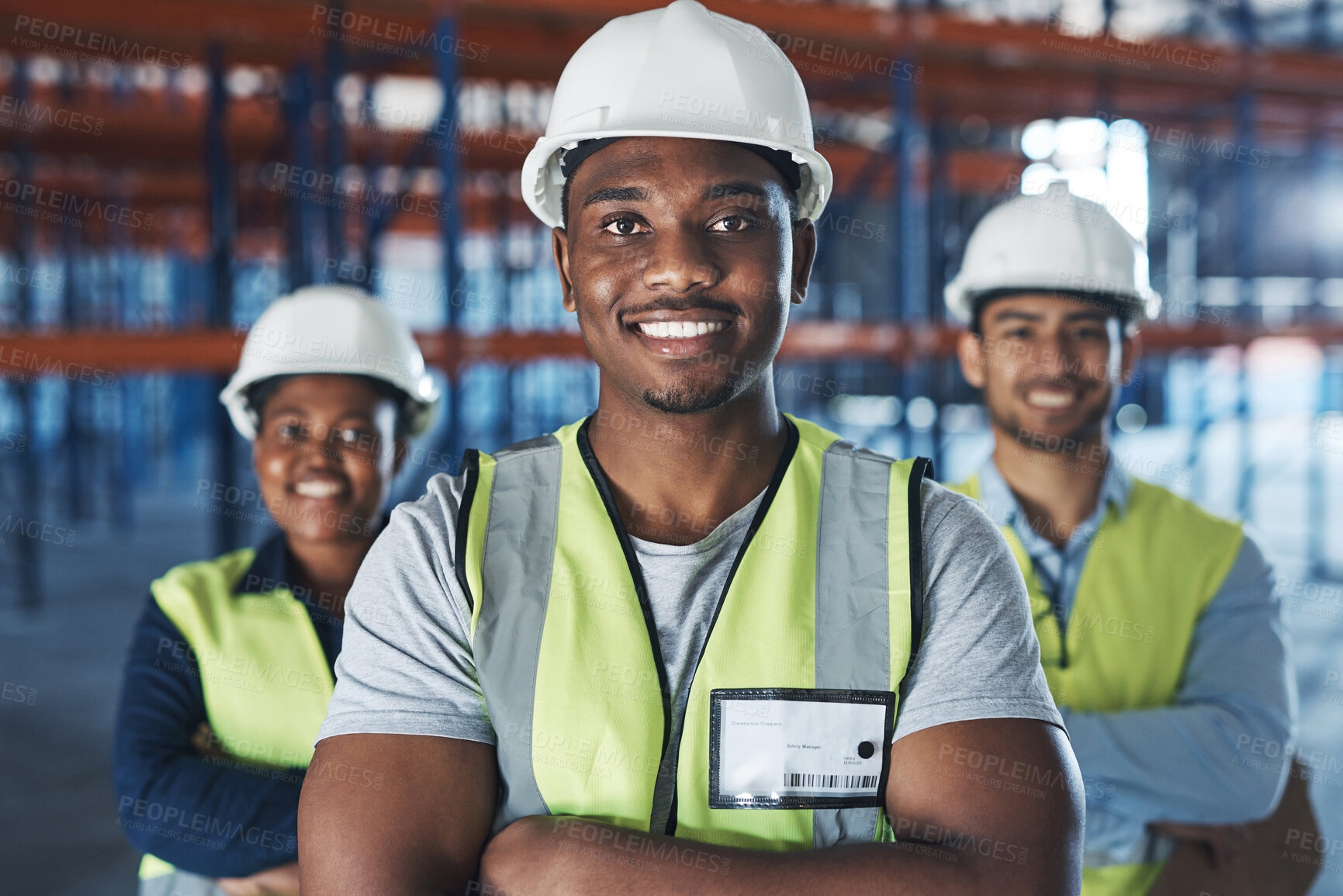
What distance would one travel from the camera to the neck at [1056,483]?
2666 millimetres

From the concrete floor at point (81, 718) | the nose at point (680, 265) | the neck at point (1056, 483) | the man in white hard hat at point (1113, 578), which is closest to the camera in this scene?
the nose at point (680, 265)

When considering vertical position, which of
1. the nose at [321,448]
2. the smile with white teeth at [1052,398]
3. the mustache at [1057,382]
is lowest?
the nose at [321,448]

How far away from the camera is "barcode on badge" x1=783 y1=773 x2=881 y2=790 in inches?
59.0

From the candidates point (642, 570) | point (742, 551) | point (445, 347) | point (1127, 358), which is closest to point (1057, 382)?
point (1127, 358)

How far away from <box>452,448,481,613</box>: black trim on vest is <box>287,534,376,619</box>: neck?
1.11m

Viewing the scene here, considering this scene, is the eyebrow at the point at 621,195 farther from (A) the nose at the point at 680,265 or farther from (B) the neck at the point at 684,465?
(B) the neck at the point at 684,465

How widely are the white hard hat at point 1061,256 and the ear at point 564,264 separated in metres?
1.54

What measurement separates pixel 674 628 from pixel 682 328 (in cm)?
46

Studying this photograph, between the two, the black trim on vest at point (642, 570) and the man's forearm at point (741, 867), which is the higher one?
the black trim on vest at point (642, 570)

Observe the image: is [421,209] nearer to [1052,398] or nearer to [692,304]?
[1052,398]

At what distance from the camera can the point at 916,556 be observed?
1.57 m

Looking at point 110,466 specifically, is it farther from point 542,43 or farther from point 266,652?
point 266,652

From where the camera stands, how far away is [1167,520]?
8.52 feet

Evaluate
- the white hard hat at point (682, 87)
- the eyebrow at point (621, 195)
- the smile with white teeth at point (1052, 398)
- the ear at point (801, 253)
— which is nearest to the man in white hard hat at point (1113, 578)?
the smile with white teeth at point (1052, 398)
